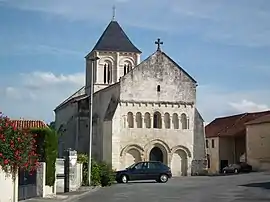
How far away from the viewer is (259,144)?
69375 mm

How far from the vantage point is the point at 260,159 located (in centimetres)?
6881

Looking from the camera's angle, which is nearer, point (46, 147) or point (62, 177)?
point (46, 147)

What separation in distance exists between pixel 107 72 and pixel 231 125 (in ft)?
65.3

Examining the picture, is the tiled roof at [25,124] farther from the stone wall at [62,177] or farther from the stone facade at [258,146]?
the stone facade at [258,146]

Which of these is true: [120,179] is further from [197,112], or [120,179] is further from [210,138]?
[210,138]

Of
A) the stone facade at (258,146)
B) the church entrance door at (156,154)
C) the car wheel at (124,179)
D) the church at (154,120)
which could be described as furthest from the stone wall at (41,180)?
the stone facade at (258,146)

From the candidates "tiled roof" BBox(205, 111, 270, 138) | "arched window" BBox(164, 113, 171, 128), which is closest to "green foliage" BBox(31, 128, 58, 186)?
"arched window" BBox(164, 113, 171, 128)

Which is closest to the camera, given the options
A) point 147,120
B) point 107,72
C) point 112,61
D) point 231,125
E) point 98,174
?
point 98,174

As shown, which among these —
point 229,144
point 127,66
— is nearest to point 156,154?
point 127,66

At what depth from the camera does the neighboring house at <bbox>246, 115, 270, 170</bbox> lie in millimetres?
68188

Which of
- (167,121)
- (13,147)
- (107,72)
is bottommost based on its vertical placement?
(13,147)

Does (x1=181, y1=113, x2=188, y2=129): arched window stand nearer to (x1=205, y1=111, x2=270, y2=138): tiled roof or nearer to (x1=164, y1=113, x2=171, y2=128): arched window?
(x1=164, y1=113, x2=171, y2=128): arched window

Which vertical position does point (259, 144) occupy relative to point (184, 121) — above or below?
below

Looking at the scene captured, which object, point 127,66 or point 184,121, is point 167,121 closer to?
point 184,121
